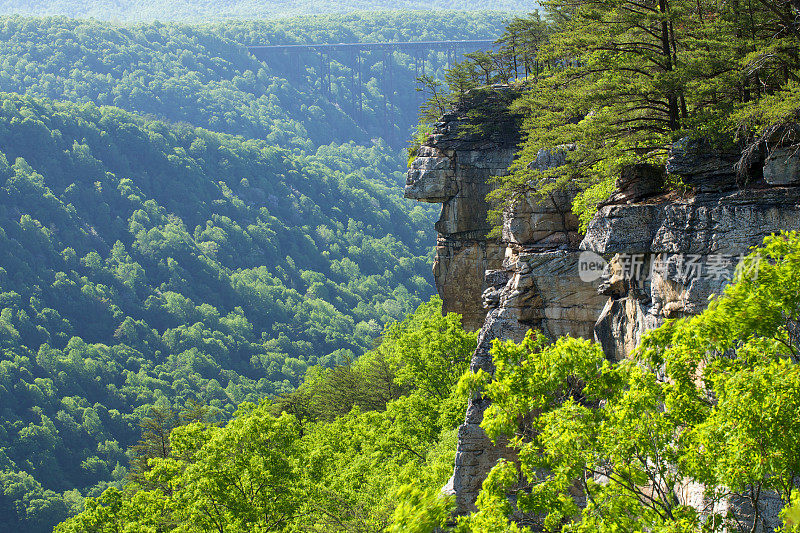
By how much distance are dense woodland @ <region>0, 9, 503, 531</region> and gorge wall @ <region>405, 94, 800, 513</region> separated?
84.2 metres

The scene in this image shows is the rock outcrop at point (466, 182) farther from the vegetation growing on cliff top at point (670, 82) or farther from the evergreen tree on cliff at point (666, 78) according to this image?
the evergreen tree on cliff at point (666, 78)

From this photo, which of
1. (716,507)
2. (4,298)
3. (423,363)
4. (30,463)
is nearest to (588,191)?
(716,507)

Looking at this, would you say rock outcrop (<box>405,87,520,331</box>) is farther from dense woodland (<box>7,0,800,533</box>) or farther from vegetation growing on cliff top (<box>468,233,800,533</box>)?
vegetation growing on cliff top (<box>468,233,800,533</box>)

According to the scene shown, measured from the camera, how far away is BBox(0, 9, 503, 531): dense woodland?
369 ft

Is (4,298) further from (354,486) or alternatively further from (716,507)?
(716,507)

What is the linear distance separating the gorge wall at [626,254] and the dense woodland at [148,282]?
276ft

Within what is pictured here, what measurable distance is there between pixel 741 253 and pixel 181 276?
15188 cm

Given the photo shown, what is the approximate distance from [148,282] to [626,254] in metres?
147

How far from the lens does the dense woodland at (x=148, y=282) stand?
112 m

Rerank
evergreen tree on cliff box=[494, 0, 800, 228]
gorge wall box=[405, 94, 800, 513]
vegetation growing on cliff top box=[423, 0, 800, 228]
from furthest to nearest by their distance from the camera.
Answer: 1. evergreen tree on cliff box=[494, 0, 800, 228]
2. vegetation growing on cliff top box=[423, 0, 800, 228]
3. gorge wall box=[405, 94, 800, 513]

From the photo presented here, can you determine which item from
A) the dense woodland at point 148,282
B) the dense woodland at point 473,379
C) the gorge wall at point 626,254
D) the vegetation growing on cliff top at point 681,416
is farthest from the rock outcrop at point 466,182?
the dense woodland at point 148,282

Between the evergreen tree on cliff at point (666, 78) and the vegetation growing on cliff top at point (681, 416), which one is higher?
the evergreen tree on cliff at point (666, 78)

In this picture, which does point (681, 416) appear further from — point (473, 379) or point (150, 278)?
point (150, 278)

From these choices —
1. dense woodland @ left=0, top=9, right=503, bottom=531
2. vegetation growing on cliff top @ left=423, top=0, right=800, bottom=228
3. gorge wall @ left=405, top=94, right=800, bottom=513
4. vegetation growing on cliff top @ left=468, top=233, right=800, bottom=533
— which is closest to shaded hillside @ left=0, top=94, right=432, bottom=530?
dense woodland @ left=0, top=9, right=503, bottom=531
